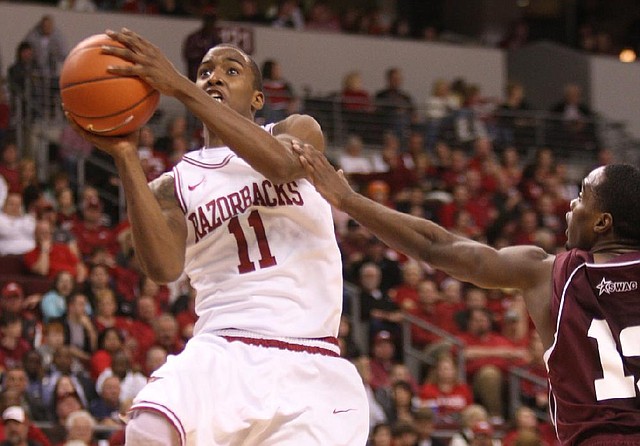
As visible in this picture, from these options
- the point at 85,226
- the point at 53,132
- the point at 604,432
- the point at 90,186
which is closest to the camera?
the point at 604,432

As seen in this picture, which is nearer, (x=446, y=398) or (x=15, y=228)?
(x=446, y=398)

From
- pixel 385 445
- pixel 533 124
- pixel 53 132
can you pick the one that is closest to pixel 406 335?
pixel 385 445

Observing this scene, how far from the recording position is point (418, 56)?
66.8ft

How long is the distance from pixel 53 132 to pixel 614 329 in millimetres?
11802

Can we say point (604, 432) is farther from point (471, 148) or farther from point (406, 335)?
point (471, 148)

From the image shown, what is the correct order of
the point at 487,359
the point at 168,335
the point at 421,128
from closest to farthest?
the point at 168,335
the point at 487,359
the point at 421,128

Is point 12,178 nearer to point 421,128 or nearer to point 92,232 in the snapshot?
point 92,232

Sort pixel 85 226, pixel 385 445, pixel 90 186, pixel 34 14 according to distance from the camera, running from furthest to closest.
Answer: pixel 34 14, pixel 90 186, pixel 85 226, pixel 385 445

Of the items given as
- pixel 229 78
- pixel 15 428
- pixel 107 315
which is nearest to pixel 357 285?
pixel 107 315

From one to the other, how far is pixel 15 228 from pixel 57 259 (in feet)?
1.83

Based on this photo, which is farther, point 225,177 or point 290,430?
point 225,177

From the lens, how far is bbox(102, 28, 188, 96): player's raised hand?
4602 mm

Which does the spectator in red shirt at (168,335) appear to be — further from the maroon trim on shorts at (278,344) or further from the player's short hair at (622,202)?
the player's short hair at (622,202)

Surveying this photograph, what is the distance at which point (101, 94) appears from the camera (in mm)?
4621
